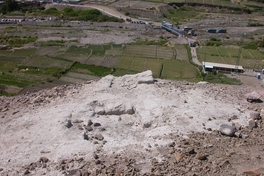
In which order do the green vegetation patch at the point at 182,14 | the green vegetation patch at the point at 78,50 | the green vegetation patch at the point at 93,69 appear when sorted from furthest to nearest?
the green vegetation patch at the point at 182,14
the green vegetation patch at the point at 78,50
the green vegetation patch at the point at 93,69

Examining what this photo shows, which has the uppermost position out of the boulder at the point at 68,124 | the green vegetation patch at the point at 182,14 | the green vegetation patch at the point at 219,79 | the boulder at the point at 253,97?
the green vegetation patch at the point at 182,14

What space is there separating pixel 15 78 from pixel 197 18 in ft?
162

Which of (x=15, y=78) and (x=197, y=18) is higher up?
(x=197, y=18)

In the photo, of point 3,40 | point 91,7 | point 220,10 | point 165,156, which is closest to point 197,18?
point 220,10

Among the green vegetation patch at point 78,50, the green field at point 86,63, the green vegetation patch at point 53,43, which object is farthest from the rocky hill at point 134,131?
the green vegetation patch at point 53,43

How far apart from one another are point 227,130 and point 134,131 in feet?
17.3

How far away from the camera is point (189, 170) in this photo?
14406mm

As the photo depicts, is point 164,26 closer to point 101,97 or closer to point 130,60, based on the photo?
point 130,60

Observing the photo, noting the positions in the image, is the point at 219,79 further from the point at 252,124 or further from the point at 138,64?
the point at 252,124

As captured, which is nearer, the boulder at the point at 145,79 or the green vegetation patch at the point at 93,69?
the boulder at the point at 145,79

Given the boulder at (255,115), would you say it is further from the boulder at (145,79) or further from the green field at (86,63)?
the green field at (86,63)

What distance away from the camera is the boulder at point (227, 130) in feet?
57.1

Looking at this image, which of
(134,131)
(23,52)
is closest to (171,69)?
(23,52)

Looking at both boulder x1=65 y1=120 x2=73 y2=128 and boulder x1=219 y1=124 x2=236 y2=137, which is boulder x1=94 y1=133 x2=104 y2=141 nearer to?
boulder x1=65 y1=120 x2=73 y2=128
